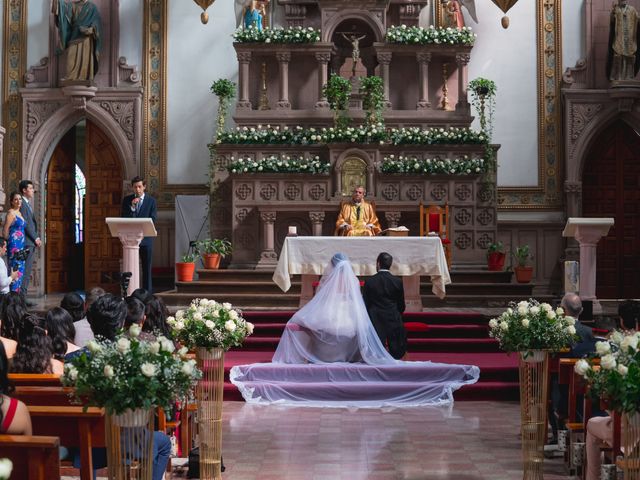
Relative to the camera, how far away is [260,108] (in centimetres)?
1672

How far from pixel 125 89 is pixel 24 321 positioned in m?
12.2

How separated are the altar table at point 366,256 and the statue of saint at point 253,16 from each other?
18.9 feet

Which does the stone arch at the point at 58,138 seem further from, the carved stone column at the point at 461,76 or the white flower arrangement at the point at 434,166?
the carved stone column at the point at 461,76

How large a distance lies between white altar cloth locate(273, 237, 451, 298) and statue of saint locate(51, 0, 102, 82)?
22.5 feet

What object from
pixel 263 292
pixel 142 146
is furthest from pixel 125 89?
pixel 263 292

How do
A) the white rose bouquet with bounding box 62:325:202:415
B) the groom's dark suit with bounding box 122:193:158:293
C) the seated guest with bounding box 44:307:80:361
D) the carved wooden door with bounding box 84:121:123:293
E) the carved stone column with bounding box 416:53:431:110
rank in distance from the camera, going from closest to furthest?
the white rose bouquet with bounding box 62:325:202:415 → the seated guest with bounding box 44:307:80:361 → the groom's dark suit with bounding box 122:193:158:293 → the carved stone column with bounding box 416:53:431:110 → the carved wooden door with bounding box 84:121:123:293

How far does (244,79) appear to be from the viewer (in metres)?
16.5

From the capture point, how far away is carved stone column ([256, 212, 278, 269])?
1511cm

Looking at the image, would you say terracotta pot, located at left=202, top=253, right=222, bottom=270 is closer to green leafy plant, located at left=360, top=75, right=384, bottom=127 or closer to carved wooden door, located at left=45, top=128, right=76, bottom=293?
green leafy plant, located at left=360, top=75, right=384, bottom=127

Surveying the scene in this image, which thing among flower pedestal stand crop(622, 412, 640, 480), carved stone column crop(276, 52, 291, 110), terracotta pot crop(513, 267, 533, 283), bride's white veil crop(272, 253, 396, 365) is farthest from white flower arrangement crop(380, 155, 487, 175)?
flower pedestal stand crop(622, 412, 640, 480)

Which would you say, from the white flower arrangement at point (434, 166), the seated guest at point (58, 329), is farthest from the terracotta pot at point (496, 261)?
the seated guest at point (58, 329)

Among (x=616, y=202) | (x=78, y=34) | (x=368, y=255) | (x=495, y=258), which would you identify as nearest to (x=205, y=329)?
(x=368, y=255)

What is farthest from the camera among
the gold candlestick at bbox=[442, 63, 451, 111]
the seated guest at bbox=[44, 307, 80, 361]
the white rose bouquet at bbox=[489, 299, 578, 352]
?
the gold candlestick at bbox=[442, 63, 451, 111]

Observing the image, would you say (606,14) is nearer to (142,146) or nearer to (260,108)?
(260,108)
